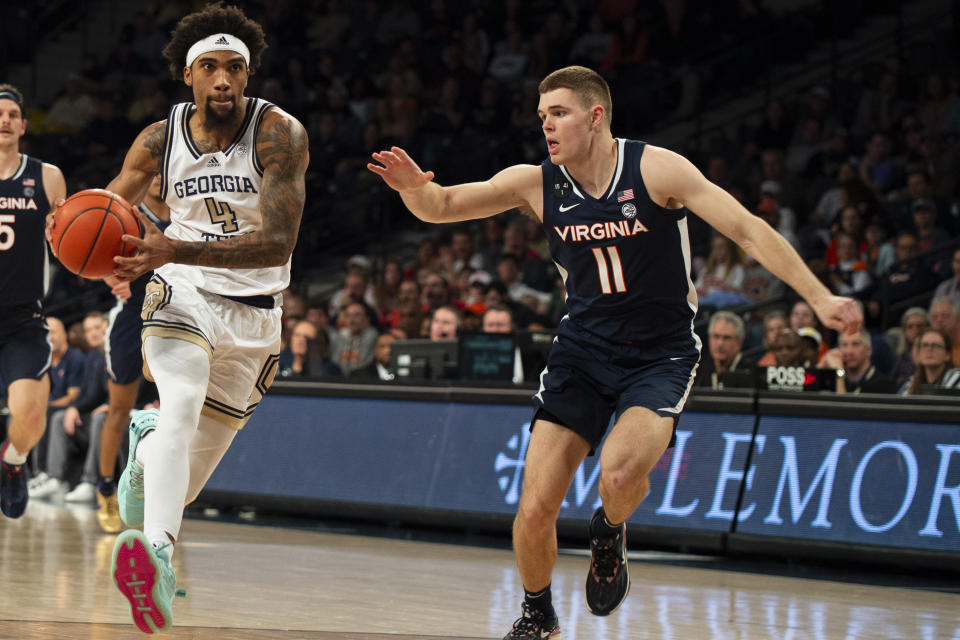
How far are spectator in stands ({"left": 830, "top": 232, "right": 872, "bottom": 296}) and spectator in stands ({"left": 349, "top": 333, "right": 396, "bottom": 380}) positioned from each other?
405 centimetres

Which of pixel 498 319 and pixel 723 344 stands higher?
pixel 498 319

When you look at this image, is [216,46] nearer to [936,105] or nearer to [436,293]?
[436,293]

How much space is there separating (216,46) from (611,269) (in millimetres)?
1963

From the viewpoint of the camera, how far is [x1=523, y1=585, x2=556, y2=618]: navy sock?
5.53 m

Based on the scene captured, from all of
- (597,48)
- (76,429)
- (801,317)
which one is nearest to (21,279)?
(76,429)

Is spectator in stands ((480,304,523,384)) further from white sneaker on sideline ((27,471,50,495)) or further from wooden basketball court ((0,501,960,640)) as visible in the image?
white sneaker on sideline ((27,471,50,495))

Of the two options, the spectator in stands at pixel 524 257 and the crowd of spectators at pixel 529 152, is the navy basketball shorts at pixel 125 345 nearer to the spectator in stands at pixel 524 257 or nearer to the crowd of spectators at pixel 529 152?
the crowd of spectators at pixel 529 152

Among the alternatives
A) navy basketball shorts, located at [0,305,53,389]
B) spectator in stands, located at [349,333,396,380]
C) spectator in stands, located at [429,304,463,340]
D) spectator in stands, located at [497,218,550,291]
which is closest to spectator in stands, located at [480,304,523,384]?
spectator in stands, located at [429,304,463,340]

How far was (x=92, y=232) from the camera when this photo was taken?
5293 mm

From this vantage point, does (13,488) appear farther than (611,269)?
Yes

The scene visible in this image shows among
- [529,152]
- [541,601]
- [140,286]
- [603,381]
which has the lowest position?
[541,601]

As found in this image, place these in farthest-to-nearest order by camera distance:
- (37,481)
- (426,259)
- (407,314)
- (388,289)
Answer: (426,259)
(388,289)
(407,314)
(37,481)

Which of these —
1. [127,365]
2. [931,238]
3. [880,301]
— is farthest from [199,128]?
[931,238]

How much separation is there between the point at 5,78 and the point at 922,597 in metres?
18.6
